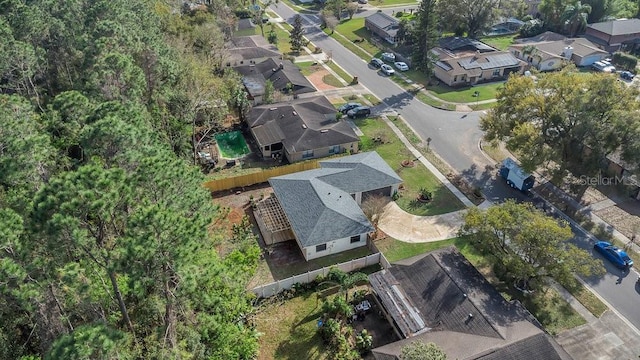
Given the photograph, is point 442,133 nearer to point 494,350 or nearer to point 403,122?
point 403,122

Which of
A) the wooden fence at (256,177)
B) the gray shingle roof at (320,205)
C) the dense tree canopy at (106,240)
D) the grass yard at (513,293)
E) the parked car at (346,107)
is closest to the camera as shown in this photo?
the dense tree canopy at (106,240)

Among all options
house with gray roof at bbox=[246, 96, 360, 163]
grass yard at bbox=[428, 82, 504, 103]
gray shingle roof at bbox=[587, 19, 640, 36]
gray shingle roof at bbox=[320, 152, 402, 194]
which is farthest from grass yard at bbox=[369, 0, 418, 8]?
gray shingle roof at bbox=[320, 152, 402, 194]

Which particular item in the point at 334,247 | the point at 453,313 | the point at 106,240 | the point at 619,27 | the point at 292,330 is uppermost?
the point at 106,240

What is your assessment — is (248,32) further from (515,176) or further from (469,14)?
(515,176)

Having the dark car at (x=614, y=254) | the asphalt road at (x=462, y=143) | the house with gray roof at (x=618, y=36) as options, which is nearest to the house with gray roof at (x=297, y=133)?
the asphalt road at (x=462, y=143)

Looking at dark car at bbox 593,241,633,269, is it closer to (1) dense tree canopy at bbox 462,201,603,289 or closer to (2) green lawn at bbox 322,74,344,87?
(1) dense tree canopy at bbox 462,201,603,289

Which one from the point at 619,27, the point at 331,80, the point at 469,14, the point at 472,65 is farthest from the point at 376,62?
the point at 619,27

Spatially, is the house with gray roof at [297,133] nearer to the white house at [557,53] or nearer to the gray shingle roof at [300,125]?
the gray shingle roof at [300,125]
